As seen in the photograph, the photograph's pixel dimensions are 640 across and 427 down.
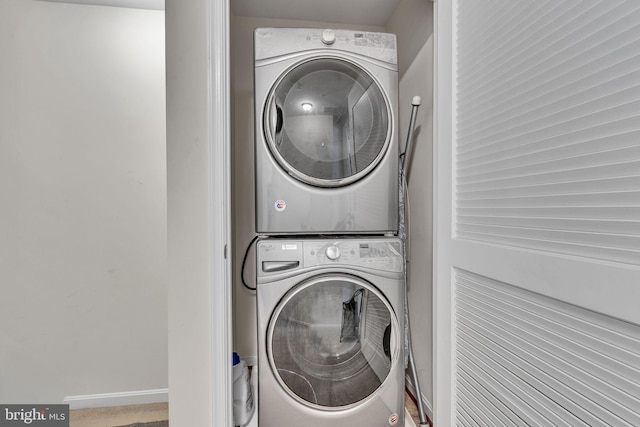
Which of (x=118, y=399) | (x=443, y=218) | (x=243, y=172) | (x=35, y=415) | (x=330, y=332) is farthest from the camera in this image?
(x=243, y=172)

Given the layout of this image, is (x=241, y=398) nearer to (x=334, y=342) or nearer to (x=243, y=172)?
(x=334, y=342)

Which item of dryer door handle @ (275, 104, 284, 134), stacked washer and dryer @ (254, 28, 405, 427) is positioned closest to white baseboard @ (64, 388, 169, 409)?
stacked washer and dryer @ (254, 28, 405, 427)

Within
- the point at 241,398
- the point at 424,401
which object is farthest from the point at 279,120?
the point at 424,401

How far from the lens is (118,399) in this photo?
890 millimetres

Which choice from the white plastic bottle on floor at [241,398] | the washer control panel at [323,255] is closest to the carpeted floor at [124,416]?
the white plastic bottle on floor at [241,398]

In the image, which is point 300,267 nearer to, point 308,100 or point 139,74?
point 308,100

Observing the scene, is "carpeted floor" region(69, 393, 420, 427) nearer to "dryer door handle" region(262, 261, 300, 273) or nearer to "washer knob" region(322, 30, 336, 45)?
"dryer door handle" region(262, 261, 300, 273)

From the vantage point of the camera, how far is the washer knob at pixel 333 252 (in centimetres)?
130

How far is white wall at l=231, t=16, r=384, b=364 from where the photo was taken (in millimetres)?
1989

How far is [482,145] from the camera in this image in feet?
3.25

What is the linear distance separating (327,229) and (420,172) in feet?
2.01

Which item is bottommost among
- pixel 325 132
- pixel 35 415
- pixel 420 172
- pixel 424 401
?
pixel 424 401

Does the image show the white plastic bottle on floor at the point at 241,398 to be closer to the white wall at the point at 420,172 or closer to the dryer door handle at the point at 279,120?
the white wall at the point at 420,172

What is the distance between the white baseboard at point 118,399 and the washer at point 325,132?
→ 69 cm
